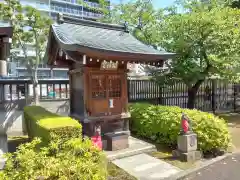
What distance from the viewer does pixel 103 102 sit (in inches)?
313

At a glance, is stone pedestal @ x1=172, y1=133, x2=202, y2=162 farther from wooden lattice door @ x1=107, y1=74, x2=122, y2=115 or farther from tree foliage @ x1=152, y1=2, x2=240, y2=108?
tree foliage @ x1=152, y1=2, x2=240, y2=108

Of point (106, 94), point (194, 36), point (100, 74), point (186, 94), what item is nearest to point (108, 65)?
point (100, 74)

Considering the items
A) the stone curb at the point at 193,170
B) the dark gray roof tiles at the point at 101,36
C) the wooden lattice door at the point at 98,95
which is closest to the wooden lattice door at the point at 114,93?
the wooden lattice door at the point at 98,95

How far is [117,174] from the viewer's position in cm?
605

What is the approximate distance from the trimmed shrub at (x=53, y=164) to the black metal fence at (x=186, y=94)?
29.2ft

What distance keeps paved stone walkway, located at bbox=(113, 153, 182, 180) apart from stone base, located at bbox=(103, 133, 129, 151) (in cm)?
54

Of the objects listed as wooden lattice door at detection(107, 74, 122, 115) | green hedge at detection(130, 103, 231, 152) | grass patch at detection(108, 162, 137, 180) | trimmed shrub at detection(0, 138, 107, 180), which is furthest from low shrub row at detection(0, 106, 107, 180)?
green hedge at detection(130, 103, 231, 152)

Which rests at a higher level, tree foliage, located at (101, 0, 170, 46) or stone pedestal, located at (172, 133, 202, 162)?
tree foliage, located at (101, 0, 170, 46)

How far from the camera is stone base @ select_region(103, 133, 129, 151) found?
24.7ft

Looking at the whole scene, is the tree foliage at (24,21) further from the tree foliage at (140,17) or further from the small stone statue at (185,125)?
the small stone statue at (185,125)

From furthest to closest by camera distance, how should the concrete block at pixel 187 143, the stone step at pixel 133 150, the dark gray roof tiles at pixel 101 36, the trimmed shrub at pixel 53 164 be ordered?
the dark gray roof tiles at pixel 101 36, the stone step at pixel 133 150, the concrete block at pixel 187 143, the trimmed shrub at pixel 53 164

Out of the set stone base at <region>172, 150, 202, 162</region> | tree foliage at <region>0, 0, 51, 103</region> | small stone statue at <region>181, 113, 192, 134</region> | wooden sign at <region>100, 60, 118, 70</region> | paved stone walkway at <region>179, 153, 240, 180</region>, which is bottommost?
paved stone walkway at <region>179, 153, 240, 180</region>

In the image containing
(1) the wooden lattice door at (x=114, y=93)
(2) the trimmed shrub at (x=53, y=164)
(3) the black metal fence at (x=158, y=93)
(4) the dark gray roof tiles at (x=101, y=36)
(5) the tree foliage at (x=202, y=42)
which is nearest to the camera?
(2) the trimmed shrub at (x=53, y=164)

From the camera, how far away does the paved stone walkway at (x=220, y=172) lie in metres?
6.08
